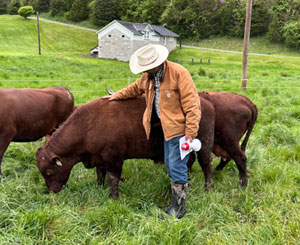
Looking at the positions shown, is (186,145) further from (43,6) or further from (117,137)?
(43,6)

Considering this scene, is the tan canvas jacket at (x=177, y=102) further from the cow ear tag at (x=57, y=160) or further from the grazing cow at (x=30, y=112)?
the grazing cow at (x=30, y=112)

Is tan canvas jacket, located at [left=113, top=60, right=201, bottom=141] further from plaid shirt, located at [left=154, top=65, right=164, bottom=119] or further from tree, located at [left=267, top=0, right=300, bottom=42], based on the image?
tree, located at [left=267, top=0, right=300, bottom=42]

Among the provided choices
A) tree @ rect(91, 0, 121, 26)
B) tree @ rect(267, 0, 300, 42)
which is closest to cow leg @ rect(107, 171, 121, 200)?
tree @ rect(267, 0, 300, 42)

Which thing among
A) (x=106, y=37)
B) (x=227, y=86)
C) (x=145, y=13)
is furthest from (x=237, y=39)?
(x=227, y=86)

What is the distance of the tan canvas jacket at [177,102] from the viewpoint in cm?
354

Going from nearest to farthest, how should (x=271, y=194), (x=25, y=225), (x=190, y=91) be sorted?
(x=25, y=225)
(x=190, y=91)
(x=271, y=194)

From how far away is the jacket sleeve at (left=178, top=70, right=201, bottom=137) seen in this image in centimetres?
353

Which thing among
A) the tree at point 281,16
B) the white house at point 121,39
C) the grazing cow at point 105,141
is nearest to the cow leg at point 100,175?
the grazing cow at point 105,141

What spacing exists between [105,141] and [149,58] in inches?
53.8

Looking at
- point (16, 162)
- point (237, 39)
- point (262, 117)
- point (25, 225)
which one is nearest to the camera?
point (25, 225)

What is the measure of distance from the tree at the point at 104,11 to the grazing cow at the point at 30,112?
63084 mm

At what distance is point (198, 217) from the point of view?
3.76 m

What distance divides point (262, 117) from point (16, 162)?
6358 millimetres

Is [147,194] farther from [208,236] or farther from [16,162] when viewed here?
[16,162]
